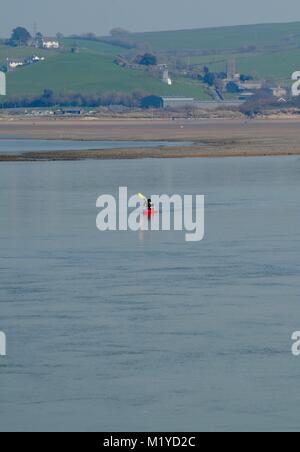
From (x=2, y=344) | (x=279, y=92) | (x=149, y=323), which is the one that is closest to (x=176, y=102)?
(x=279, y=92)

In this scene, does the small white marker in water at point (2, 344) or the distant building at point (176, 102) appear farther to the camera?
the distant building at point (176, 102)

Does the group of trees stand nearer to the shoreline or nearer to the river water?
the shoreline

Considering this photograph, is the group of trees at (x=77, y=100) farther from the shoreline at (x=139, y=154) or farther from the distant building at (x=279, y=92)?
the shoreline at (x=139, y=154)

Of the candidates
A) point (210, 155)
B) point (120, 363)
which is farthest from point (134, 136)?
point (120, 363)

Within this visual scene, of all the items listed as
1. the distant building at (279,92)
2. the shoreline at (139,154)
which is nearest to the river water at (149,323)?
the shoreline at (139,154)
